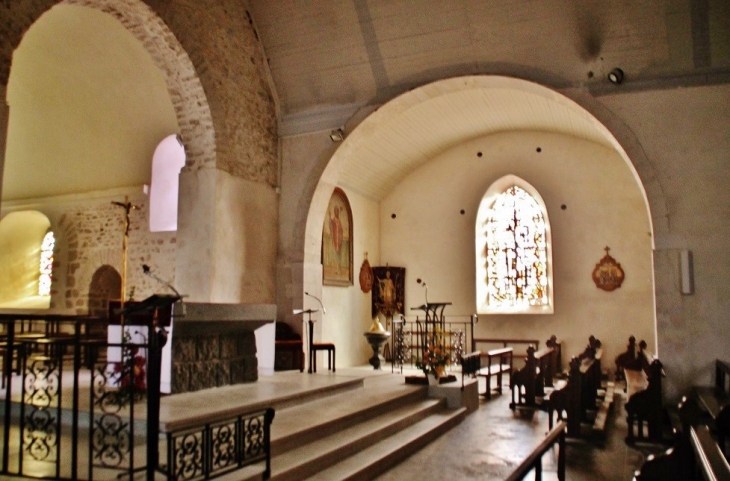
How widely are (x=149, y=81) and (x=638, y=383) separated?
862 cm

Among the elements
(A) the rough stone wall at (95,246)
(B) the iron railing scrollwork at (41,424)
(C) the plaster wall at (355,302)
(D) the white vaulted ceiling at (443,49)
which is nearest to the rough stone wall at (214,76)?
(D) the white vaulted ceiling at (443,49)

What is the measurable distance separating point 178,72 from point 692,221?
694 centimetres

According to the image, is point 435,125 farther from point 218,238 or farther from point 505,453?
point 505,453

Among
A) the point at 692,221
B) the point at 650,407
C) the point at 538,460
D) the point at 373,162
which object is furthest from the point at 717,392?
the point at 373,162

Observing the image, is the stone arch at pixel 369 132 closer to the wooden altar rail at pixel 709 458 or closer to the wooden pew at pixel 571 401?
the wooden pew at pixel 571 401

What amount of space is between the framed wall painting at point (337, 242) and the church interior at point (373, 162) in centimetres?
6

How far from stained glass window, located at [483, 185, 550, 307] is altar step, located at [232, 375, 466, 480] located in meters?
5.69

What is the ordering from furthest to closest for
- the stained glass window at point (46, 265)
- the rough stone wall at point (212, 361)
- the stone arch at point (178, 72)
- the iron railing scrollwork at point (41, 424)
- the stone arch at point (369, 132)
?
the stained glass window at point (46, 265)
the stone arch at point (369, 132)
the stone arch at point (178, 72)
the rough stone wall at point (212, 361)
the iron railing scrollwork at point (41, 424)

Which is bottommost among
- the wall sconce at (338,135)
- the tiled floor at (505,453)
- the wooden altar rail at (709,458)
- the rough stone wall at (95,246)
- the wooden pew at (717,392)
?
the tiled floor at (505,453)

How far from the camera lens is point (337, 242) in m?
12.6

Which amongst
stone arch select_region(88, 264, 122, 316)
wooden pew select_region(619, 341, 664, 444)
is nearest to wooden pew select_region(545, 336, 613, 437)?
wooden pew select_region(619, 341, 664, 444)

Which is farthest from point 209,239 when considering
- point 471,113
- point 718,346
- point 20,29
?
point 718,346

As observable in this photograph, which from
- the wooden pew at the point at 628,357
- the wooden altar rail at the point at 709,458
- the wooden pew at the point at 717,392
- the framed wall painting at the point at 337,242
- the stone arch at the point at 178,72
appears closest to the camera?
the wooden altar rail at the point at 709,458

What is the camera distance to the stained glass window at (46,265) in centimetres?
1318
